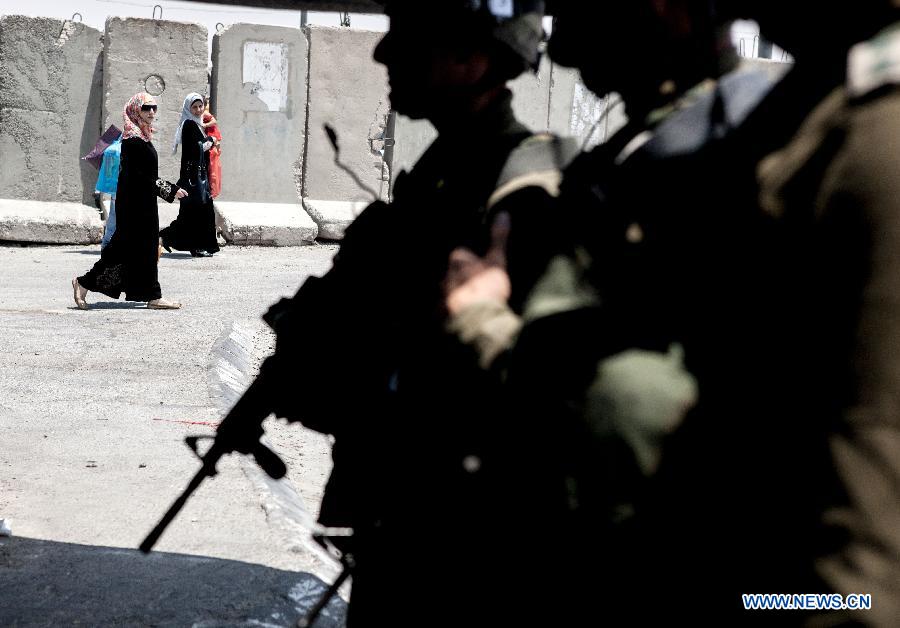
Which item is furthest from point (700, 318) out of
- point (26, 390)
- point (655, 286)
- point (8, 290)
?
point (8, 290)

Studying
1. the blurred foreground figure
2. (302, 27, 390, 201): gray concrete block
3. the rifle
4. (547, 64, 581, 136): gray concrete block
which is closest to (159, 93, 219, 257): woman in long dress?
(302, 27, 390, 201): gray concrete block

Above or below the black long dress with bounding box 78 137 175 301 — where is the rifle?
above

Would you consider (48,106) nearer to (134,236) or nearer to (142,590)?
(134,236)

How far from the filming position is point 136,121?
956cm

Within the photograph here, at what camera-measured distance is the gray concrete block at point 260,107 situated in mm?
15266

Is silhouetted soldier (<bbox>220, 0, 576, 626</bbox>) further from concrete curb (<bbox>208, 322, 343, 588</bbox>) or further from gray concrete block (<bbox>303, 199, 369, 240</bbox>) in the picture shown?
gray concrete block (<bbox>303, 199, 369, 240</bbox>)

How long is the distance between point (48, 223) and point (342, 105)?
4113mm

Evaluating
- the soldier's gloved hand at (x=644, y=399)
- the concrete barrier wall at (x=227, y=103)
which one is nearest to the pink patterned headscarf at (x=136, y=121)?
the concrete barrier wall at (x=227, y=103)

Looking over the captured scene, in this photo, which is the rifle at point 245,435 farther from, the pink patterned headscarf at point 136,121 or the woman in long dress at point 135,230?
the pink patterned headscarf at point 136,121

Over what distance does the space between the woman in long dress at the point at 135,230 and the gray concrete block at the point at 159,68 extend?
529 cm

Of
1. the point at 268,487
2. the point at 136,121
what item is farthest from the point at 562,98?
the point at 268,487

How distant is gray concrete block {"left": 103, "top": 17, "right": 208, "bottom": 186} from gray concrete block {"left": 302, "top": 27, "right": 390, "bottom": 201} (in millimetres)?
1471

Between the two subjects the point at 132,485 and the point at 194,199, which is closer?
the point at 132,485

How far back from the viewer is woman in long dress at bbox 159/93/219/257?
1301cm
